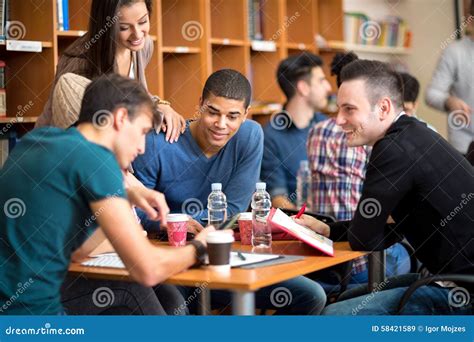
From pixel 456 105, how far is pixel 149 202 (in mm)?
2768

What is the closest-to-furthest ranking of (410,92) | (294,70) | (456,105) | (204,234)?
(204,234), (410,92), (456,105), (294,70)

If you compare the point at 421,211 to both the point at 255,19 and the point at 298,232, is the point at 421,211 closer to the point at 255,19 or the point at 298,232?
the point at 298,232

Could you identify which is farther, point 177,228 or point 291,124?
point 291,124

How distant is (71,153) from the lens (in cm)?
207

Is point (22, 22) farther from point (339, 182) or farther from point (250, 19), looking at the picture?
point (250, 19)

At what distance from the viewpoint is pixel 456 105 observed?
15.1 ft

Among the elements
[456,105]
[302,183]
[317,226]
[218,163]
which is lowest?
[302,183]

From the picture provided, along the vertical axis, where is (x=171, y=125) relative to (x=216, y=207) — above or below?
above

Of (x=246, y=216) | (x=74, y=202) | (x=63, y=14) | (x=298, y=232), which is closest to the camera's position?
(x=74, y=202)

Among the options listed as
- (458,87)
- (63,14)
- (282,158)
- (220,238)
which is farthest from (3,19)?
(458,87)

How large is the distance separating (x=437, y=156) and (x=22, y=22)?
1912 millimetres

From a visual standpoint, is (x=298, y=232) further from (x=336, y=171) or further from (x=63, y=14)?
(x=63, y=14)

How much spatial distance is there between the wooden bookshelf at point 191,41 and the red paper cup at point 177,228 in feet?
3.66

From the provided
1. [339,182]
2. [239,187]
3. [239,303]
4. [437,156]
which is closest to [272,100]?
[339,182]
